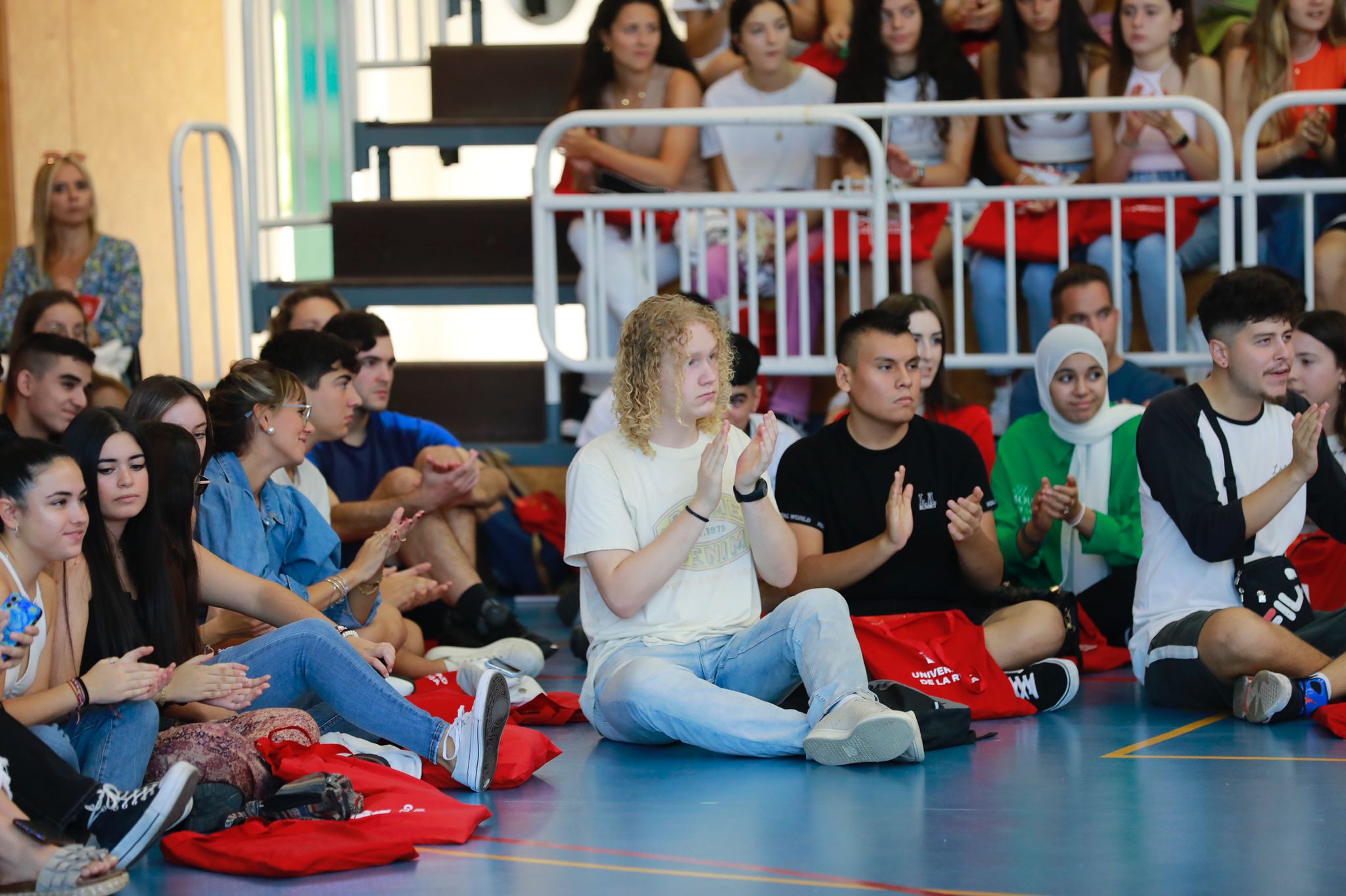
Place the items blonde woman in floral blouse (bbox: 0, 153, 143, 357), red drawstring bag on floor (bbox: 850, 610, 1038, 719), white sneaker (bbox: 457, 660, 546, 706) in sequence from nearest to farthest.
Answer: red drawstring bag on floor (bbox: 850, 610, 1038, 719) → white sneaker (bbox: 457, 660, 546, 706) → blonde woman in floral blouse (bbox: 0, 153, 143, 357)

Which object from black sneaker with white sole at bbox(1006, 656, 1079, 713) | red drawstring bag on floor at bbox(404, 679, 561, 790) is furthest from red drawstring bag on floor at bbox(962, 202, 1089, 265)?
red drawstring bag on floor at bbox(404, 679, 561, 790)

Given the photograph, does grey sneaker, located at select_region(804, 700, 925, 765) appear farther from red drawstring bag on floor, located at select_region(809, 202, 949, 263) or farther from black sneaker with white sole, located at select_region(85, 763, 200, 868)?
red drawstring bag on floor, located at select_region(809, 202, 949, 263)

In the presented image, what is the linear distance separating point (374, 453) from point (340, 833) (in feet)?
8.12

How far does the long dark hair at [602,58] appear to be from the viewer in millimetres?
6277

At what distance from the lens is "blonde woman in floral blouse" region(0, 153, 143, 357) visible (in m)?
6.41

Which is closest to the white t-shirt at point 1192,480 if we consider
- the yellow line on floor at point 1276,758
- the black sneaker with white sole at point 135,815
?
the yellow line on floor at point 1276,758

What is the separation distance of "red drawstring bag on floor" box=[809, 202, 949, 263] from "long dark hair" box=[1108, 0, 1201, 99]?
835 millimetres

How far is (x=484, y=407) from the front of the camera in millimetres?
6488

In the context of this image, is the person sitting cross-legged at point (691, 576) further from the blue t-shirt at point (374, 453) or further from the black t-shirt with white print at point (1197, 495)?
the blue t-shirt at point (374, 453)

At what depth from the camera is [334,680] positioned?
3.21 m

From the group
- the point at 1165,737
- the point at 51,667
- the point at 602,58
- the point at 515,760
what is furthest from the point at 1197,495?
the point at 602,58

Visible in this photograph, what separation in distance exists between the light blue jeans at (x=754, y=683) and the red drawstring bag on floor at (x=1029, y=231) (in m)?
2.61

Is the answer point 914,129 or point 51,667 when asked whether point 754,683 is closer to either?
point 51,667

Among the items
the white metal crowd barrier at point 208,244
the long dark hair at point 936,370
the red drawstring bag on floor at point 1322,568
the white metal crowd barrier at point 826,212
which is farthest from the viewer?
the white metal crowd barrier at point 208,244
